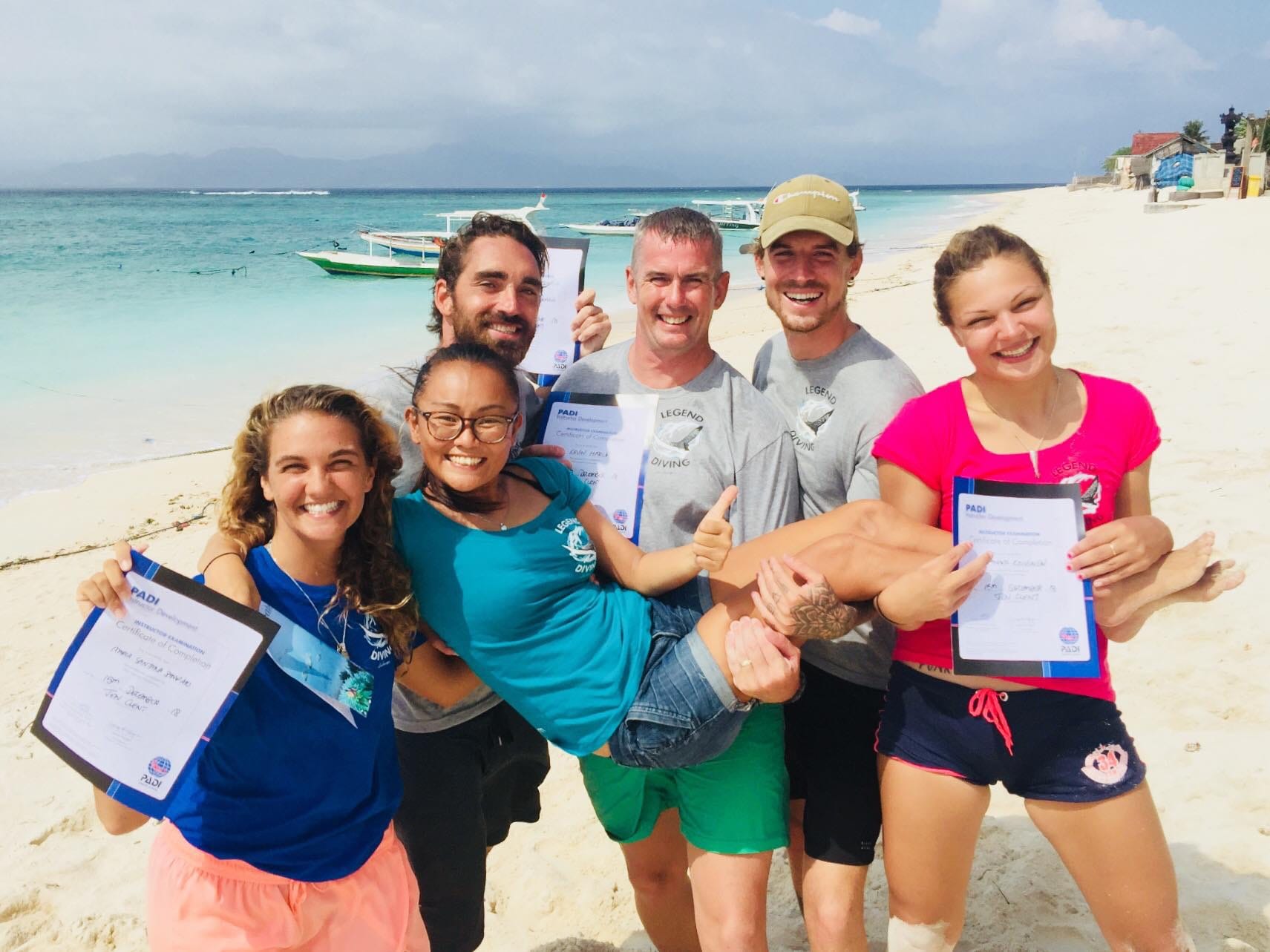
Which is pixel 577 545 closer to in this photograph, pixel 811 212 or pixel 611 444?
pixel 611 444

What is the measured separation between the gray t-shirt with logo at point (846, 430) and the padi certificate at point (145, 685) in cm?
175

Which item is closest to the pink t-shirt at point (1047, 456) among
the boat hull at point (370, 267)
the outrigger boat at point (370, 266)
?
the outrigger boat at point (370, 266)

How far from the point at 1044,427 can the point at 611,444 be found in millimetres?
1377

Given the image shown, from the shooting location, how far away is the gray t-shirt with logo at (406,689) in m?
2.95

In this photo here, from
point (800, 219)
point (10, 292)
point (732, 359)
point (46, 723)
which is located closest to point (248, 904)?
point (46, 723)

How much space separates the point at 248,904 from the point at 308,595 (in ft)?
2.62

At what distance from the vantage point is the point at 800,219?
10.1 ft

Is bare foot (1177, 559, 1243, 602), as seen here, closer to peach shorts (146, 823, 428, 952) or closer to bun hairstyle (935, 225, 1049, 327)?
bun hairstyle (935, 225, 1049, 327)

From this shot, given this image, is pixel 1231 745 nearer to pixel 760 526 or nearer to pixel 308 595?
pixel 760 526

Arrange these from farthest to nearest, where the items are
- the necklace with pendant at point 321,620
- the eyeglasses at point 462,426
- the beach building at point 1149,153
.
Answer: the beach building at point 1149,153
the eyeglasses at point 462,426
the necklace with pendant at point 321,620

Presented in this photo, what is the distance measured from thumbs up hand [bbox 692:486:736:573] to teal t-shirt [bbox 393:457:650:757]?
30 cm

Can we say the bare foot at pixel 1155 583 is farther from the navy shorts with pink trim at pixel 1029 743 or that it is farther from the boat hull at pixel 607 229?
the boat hull at pixel 607 229

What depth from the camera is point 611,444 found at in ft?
10.1

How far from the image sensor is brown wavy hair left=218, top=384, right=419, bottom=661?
2459mm
